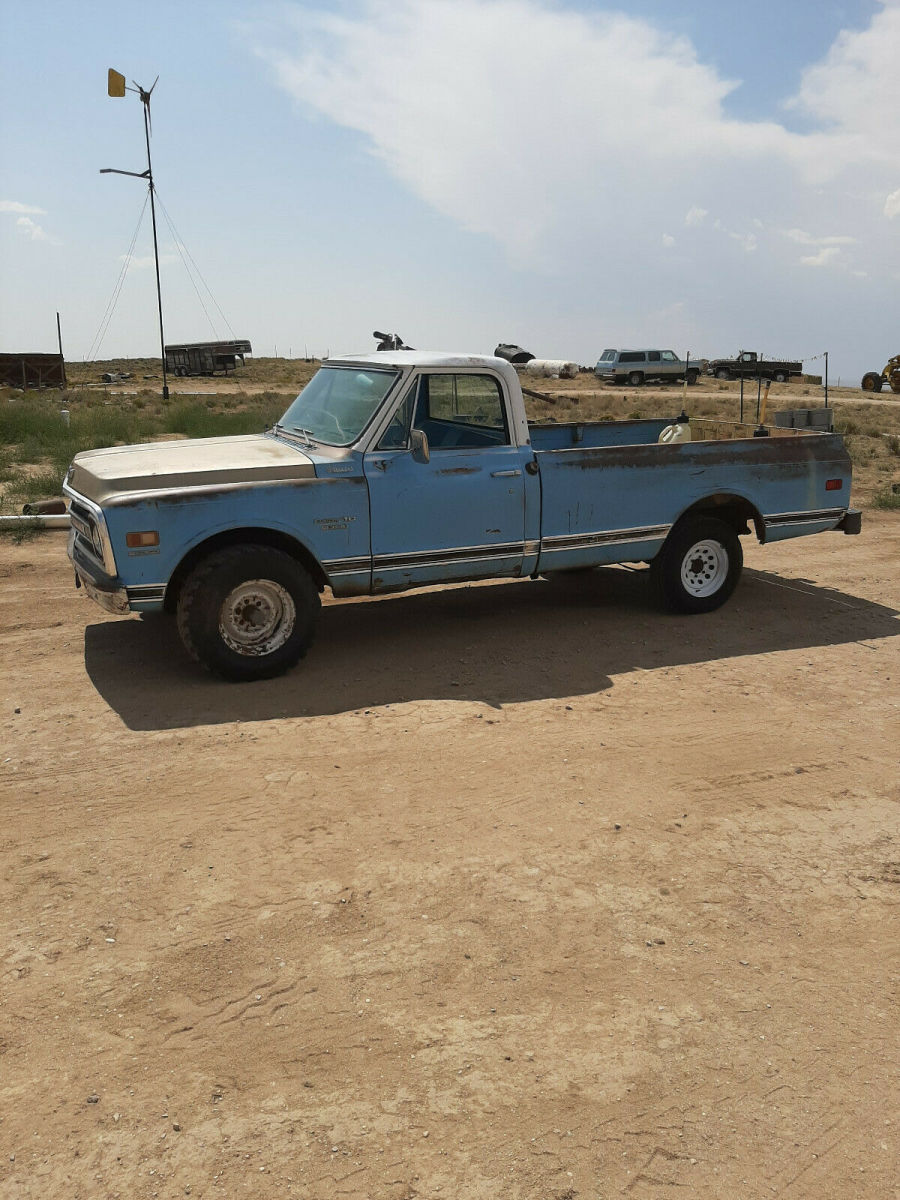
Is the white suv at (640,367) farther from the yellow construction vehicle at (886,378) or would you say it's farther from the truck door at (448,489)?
the truck door at (448,489)

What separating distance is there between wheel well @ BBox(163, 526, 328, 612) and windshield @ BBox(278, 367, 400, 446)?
0.76 m

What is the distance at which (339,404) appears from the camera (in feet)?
23.7

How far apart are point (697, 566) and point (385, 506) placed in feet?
9.33

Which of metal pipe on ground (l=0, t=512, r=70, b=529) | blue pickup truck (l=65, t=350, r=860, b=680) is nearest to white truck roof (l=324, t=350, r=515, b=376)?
blue pickup truck (l=65, t=350, r=860, b=680)

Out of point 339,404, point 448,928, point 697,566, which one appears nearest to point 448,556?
point 339,404

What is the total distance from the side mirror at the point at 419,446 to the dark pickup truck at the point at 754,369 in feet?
150

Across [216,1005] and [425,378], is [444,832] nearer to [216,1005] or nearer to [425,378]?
[216,1005]

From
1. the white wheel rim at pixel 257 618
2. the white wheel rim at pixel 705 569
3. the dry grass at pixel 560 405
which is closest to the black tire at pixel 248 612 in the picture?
the white wheel rim at pixel 257 618

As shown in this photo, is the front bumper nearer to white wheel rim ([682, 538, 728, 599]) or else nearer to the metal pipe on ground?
white wheel rim ([682, 538, 728, 599])

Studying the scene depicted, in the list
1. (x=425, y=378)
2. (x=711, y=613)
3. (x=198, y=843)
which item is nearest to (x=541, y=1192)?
(x=198, y=843)

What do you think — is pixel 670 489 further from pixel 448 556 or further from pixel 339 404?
pixel 339 404

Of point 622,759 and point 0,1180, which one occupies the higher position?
point 622,759

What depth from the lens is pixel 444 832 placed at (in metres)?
4.77

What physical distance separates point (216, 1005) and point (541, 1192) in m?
1.26
